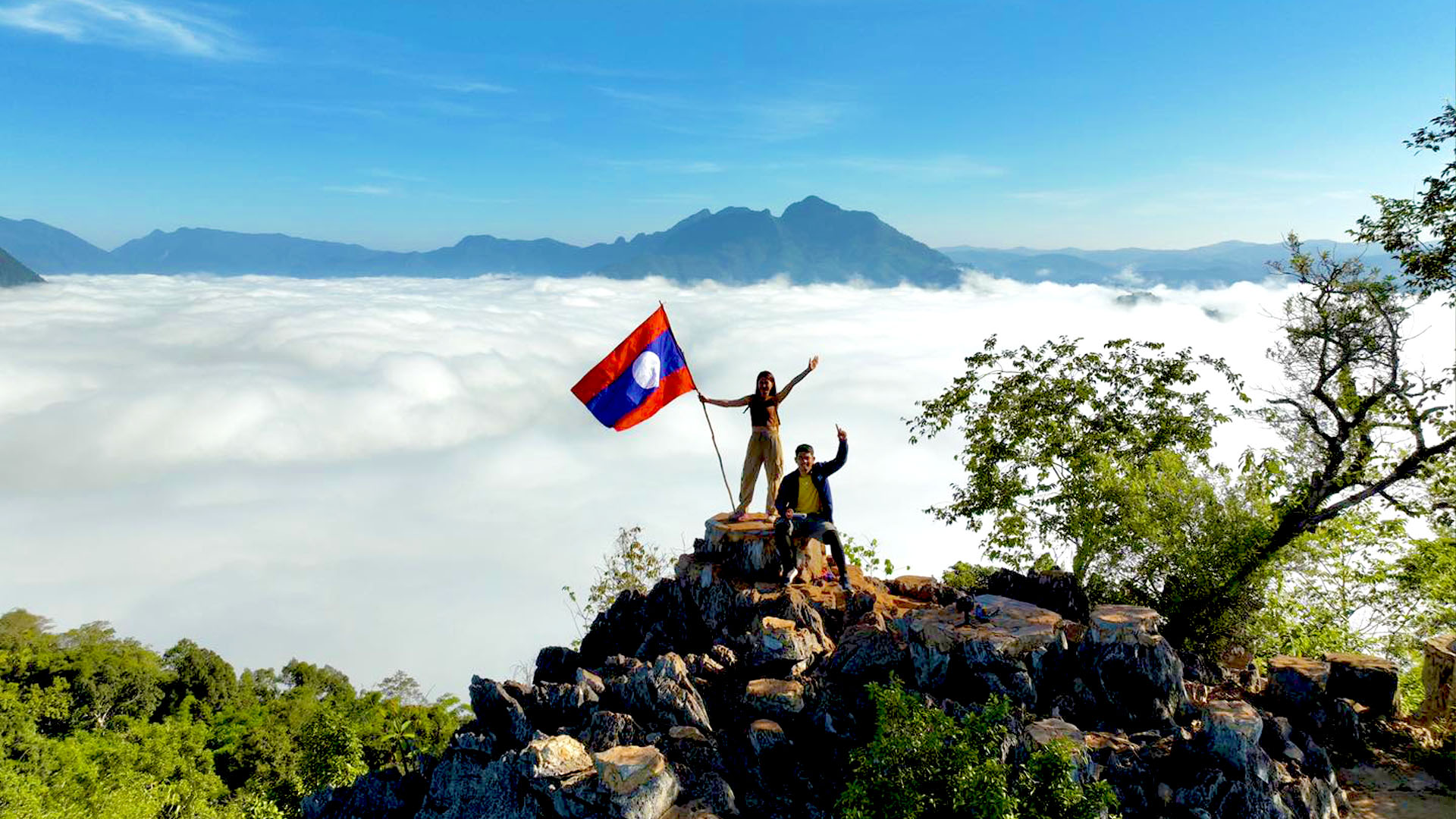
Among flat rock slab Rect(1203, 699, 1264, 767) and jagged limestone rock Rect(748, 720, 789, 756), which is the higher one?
flat rock slab Rect(1203, 699, 1264, 767)

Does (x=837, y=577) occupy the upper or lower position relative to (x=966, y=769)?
lower

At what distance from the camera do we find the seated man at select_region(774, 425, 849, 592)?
15.8 metres

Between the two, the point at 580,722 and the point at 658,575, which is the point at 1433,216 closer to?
the point at 580,722

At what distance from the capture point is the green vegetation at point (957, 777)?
8.11m

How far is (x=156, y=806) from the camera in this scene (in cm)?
3216

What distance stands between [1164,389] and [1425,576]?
28.8ft

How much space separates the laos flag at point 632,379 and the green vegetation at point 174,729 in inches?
391

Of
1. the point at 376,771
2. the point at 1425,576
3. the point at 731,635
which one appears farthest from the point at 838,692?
the point at 1425,576

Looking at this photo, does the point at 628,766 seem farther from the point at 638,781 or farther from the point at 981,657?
the point at 981,657

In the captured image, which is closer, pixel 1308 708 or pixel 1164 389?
pixel 1308 708

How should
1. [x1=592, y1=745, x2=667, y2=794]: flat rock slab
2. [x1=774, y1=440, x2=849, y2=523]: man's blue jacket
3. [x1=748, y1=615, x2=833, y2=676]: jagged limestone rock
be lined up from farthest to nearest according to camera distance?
[x1=774, y1=440, x2=849, y2=523]: man's blue jacket → [x1=748, y1=615, x2=833, y2=676]: jagged limestone rock → [x1=592, y1=745, x2=667, y2=794]: flat rock slab

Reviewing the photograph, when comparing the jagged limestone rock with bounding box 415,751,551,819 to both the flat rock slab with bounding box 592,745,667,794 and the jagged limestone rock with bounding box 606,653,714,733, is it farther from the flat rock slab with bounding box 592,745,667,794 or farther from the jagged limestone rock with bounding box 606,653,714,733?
the jagged limestone rock with bounding box 606,653,714,733

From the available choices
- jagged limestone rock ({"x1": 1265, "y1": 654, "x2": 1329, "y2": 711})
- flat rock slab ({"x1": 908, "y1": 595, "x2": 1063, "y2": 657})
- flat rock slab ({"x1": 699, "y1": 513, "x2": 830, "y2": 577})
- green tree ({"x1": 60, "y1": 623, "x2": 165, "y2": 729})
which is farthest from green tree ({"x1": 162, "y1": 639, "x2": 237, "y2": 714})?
jagged limestone rock ({"x1": 1265, "y1": 654, "x2": 1329, "y2": 711})

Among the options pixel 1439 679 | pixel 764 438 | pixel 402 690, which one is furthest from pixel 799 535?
pixel 402 690
